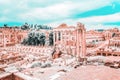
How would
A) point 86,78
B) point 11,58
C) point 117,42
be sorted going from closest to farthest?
point 86,78 < point 11,58 < point 117,42

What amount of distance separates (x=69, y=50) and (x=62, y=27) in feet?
52.2

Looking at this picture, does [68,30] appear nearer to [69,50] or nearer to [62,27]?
[62,27]

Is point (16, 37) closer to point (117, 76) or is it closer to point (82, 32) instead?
point (82, 32)

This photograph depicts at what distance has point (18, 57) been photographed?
21.0m

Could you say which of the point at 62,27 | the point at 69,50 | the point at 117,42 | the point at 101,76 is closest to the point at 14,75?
the point at 101,76

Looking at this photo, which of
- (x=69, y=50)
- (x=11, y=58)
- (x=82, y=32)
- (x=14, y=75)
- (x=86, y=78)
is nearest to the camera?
(x=14, y=75)

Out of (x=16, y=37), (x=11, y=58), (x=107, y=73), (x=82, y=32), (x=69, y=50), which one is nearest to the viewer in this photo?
(x=107, y=73)

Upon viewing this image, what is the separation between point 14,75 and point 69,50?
17.7 metres

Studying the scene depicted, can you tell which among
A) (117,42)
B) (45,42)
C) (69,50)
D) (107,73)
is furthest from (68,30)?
(107,73)

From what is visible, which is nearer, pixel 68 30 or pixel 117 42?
pixel 117 42

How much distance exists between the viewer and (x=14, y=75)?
20.3ft

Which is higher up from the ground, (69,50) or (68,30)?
(68,30)

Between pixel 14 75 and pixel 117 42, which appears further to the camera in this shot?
pixel 117 42

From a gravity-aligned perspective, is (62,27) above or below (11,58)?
above
